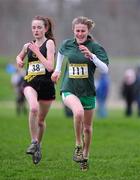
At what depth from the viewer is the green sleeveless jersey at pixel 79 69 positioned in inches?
448

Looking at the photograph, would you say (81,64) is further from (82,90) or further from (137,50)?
(137,50)

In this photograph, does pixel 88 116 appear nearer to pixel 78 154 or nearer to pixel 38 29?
pixel 78 154

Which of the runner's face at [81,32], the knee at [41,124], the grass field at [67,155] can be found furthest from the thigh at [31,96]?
the runner's face at [81,32]

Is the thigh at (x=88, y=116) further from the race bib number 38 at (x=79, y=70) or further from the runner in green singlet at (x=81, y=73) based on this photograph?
the race bib number 38 at (x=79, y=70)

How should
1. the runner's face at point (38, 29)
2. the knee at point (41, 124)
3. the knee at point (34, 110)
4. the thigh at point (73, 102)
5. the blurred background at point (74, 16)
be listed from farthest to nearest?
the blurred background at point (74, 16)
the knee at point (41, 124)
the runner's face at point (38, 29)
the knee at point (34, 110)
the thigh at point (73, 102)

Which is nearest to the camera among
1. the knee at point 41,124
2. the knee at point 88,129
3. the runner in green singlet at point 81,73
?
the runner in green singlet at point 81,73

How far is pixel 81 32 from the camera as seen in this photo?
11422mm

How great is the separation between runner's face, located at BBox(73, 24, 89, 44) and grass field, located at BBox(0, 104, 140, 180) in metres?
1.83

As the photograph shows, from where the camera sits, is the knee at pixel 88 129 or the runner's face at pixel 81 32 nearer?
the runner's face at pixel 81 32

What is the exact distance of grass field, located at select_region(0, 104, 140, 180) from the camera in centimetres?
1085

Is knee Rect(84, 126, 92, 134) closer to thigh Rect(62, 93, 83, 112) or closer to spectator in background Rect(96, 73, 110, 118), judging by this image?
thigh Rect(62, 93, 83, 112)

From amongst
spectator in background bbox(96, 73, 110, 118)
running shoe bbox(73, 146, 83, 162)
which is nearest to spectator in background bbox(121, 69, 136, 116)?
spectator in background bbox(96, 73, 110, 118)

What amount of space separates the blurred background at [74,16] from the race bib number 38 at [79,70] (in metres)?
40.2

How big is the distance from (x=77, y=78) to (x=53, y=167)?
134 cm
